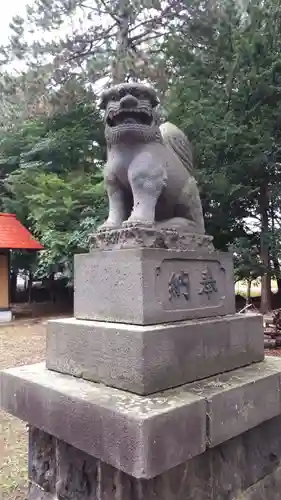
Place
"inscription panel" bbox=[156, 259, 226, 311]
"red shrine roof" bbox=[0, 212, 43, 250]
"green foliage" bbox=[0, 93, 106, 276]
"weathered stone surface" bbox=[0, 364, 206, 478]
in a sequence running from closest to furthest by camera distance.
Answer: "weathered stone surface" bbox=[0, 364, 206, 478]
"inscription panel" bbox=[156, 259, 226, 311]
"green foliage" bbox=[0, 93, 106, 276]
"red shrine roof" bbox=[0, 212, 43, 250]

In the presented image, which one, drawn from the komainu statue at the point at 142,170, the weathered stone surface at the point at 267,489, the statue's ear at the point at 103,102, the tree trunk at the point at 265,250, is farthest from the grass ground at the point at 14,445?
the tree trunk at the point at 265,250

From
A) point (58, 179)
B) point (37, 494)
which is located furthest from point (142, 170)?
point (58, 179)

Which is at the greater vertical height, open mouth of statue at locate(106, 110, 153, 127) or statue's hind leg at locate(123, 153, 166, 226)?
open mouth of statue at locate(106, 110, 153, 127)

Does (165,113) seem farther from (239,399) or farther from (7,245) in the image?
(239,399)

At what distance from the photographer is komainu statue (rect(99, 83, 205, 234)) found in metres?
2.32

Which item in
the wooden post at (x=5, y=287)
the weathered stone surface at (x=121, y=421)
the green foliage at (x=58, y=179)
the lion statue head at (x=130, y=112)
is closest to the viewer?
the weathered stone surface at (x=121, y=421)

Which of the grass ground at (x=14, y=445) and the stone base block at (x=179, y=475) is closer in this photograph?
the stone base block at (x=179, y=475)

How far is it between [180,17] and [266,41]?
396cm

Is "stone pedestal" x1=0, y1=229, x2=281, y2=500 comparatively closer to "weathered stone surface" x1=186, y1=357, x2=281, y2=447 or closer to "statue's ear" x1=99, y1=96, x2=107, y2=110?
"weathered stone surface" x1=186, y1=357, x2=281, y2=447

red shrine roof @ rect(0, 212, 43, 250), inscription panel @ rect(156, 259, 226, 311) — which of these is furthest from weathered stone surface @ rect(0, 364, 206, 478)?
red shrine roof @ rect(0, 212, 43, 250)

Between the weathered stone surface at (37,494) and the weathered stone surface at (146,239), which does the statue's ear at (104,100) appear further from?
the weathered stone surface at (37,494)

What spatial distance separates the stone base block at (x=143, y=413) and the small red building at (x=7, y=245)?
942 centimetres

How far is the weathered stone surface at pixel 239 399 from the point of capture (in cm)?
203

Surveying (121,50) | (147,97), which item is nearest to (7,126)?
(121,50)
